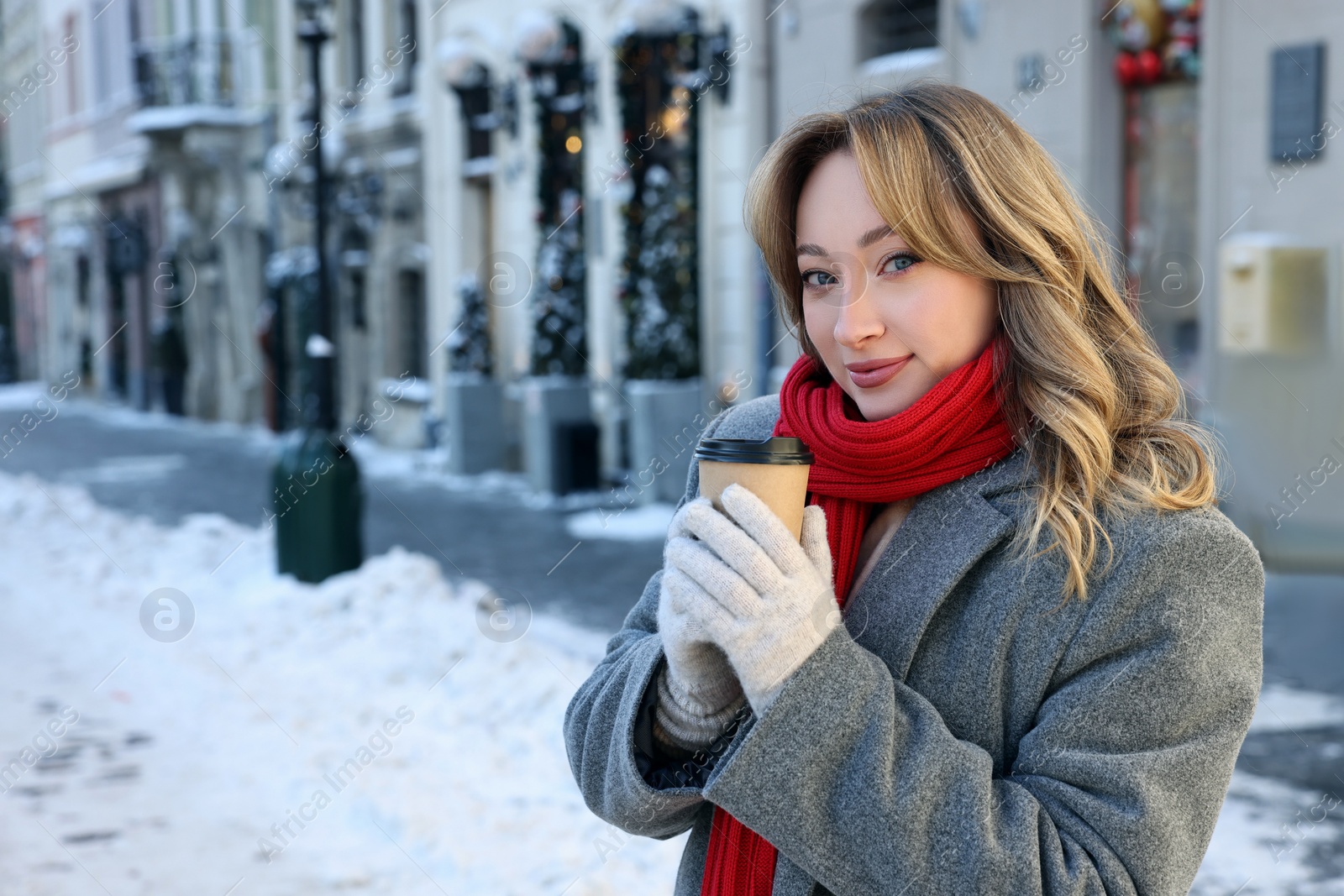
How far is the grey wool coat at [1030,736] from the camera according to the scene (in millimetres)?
1485

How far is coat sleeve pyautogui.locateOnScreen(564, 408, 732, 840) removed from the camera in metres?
1.76

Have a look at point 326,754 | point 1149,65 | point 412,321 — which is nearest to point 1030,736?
point 326,754

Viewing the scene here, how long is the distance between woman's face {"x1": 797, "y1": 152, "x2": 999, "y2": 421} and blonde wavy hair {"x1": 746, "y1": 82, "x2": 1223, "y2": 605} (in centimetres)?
3

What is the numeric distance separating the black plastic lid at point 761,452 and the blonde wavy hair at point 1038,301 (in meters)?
0.30

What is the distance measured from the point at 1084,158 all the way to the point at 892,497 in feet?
→ 26.2

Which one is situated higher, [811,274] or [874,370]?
[811,274]

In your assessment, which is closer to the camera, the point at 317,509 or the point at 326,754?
the point at 326,754

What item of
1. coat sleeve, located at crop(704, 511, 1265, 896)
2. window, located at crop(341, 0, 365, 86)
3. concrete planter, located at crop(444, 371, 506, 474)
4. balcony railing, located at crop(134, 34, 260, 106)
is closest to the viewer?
coat sleeve, located at crop(704, 511, 1265, 896)

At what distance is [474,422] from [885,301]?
1323cm

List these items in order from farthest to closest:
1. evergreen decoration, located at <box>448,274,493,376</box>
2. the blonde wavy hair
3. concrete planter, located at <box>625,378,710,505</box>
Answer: evergreen decoration, located at <box>448,274,493,376</box> → concrete planter, located at <box>625,378,710,505</box> → the blonde wavy hair

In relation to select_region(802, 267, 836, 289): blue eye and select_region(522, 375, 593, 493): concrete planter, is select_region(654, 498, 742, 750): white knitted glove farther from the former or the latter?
select_region(522, 375, 593, 493): concrete planter

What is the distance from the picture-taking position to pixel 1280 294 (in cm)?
780

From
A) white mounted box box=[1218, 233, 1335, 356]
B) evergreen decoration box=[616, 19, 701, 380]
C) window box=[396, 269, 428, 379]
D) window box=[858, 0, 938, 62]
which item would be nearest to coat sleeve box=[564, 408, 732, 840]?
white mounted box box=[1218, 233, 1335, 356]

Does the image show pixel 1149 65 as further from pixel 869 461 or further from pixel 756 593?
pixel 756 593
